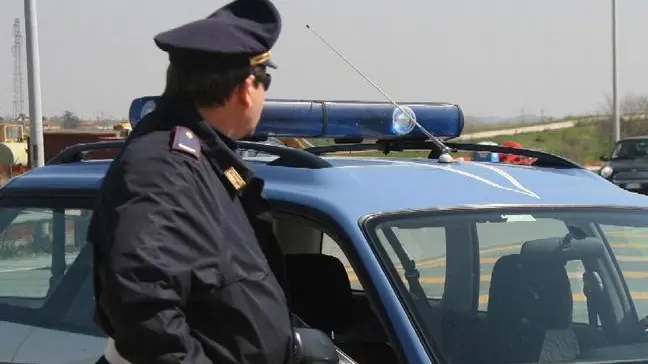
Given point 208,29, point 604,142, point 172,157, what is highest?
point 208,29

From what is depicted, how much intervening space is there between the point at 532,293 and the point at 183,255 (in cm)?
124

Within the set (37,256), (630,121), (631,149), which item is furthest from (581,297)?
(630,121)

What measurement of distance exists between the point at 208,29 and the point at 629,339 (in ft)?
5.00

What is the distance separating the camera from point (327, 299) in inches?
127

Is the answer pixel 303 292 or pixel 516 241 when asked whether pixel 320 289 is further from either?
pixel 516 241

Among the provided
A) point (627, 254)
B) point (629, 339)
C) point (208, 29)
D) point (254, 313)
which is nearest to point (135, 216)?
point (254, 313)

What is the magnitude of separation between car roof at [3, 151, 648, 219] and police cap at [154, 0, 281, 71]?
0.59 meters

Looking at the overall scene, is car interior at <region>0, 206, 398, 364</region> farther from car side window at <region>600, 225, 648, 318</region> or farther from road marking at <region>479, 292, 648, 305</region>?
car side window at <region>600, 225, 648, 318</region>

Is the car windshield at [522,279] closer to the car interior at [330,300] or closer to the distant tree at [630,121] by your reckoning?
the car interior at [330,300]

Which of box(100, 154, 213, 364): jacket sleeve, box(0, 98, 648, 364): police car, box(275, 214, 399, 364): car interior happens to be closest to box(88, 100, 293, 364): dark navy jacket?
box(100, 154, 213, 364): jacket sleeve

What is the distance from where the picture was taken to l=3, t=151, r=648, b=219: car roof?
254 cm

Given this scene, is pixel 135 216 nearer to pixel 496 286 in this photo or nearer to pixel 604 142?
pixel 496 286

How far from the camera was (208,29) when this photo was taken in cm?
194

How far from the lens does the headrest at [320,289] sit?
3.14 meters
